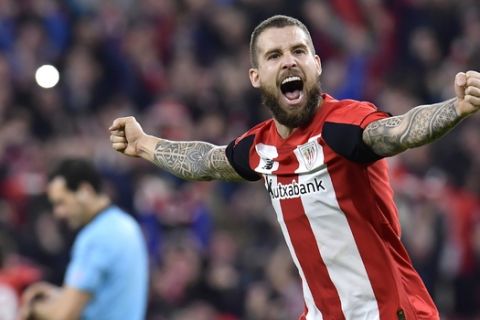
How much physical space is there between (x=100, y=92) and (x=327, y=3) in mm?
2578

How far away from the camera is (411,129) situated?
4922 millimetres

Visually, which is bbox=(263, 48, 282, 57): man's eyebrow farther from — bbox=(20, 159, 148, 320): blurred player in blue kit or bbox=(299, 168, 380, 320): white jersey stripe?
bbox=(20, 159, 148, 320): blurred player in blue kit

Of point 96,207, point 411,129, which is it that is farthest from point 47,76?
point 411,129

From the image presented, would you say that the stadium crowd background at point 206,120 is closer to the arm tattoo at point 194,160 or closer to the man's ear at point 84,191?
the man's ear at point 84,191

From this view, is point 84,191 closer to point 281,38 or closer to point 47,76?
point 281,38

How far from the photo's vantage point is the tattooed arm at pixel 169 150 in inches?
243

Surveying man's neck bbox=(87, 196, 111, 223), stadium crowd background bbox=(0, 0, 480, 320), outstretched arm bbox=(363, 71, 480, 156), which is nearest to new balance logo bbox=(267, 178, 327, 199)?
outstretched arm bbox=(363, 71, 480, 156)

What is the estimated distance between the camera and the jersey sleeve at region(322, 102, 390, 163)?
5.05 metres

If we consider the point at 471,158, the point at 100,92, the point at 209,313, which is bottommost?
the point at 209,313

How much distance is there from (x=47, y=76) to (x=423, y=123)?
854 cm

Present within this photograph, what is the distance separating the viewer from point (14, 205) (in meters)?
12.0

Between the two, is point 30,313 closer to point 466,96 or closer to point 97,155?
point 466,96

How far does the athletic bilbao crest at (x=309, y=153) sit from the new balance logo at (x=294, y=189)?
2.7 inches

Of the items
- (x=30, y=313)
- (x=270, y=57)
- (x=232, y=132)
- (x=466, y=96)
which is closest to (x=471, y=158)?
(x=232, y=132)
